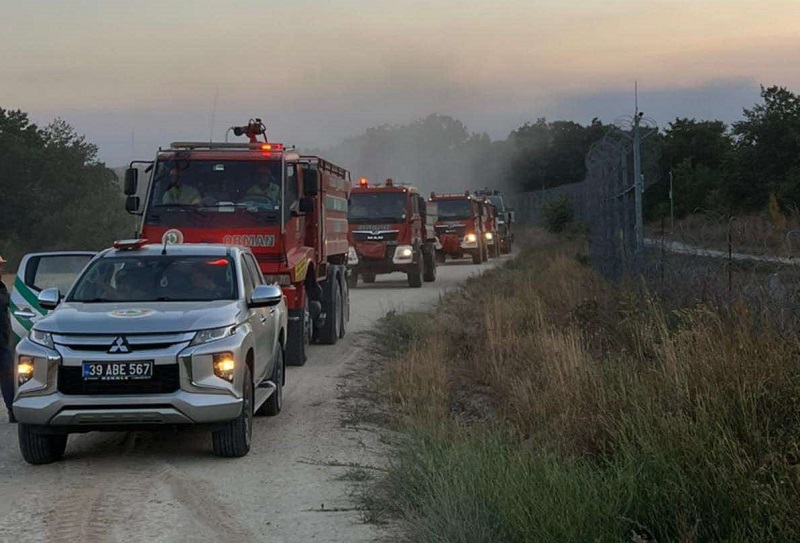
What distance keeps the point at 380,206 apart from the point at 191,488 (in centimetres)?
2063

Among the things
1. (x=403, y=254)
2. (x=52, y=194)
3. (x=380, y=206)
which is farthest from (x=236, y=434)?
(x=52, y=194)

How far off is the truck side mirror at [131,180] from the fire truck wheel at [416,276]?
14906mm

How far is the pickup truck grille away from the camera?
8.28 metres

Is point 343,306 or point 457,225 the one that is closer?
point 343,306

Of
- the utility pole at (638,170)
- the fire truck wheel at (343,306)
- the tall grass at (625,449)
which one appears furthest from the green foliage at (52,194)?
the tall grass at (625,449)

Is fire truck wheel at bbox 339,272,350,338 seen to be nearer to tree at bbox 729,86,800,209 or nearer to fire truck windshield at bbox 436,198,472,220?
fire truck windshield at bbox 436,198,472,220

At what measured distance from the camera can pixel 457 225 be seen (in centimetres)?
4034

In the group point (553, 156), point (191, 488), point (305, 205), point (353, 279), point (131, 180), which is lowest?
point (191, 488)

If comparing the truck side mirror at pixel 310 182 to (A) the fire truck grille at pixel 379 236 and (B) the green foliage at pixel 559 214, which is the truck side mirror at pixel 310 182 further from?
(B) the green foliage at pixel 559 214

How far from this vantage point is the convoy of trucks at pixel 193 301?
27.3ft

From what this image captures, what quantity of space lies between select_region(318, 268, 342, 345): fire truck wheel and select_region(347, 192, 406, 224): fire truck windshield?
10.8 meters

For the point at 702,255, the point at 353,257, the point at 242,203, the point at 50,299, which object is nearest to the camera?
the point at 50,299

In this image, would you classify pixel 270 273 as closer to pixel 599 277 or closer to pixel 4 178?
pixel 599 277

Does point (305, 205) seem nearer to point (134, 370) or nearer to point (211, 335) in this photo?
point (211, 335)
